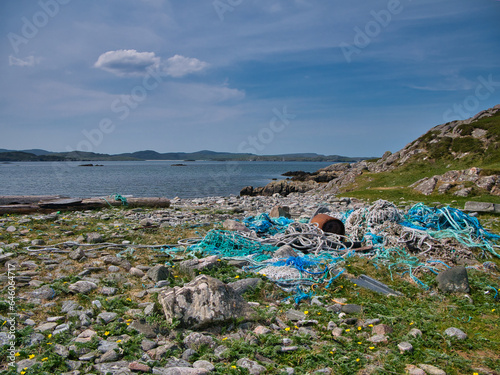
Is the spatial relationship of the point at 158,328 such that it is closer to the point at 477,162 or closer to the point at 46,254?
the point at 46,254

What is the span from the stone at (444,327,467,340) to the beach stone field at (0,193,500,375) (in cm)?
3

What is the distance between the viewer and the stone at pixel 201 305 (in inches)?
191

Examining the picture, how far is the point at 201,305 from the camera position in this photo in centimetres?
491

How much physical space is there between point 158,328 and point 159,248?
4.77m

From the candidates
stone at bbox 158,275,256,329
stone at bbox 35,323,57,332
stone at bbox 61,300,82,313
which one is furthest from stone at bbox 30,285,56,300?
stone at bbox 158,275,256,329

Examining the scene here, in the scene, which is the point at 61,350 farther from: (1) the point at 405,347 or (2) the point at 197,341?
(1) the point at 405,347

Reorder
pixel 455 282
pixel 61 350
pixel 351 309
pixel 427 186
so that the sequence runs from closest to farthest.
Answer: pixel 61 350 < pixel 351 309 < pixel 455 282 < pixel 427 186

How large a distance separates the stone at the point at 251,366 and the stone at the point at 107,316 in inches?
87.5

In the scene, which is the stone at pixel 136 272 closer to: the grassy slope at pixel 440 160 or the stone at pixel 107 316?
the stone at pixel 107 316

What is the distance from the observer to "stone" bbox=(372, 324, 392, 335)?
4.94m

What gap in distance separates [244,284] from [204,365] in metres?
2.40


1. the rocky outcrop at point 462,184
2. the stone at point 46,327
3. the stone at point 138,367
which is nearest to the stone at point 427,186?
the rocky outcrop at point 462,184

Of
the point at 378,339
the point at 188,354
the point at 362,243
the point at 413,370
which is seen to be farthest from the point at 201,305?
the point at 362,243

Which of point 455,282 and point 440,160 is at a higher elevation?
point 440,160
